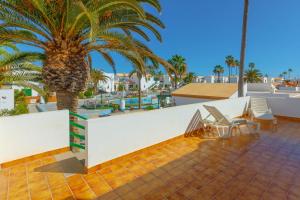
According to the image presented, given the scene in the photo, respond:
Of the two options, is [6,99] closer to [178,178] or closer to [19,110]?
[19,110]

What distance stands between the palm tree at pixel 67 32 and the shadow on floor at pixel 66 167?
5.74 ft

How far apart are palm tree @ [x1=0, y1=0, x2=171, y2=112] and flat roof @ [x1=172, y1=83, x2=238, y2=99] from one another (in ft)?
31.1

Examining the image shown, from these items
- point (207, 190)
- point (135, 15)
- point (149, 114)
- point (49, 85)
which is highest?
point (135, 15)

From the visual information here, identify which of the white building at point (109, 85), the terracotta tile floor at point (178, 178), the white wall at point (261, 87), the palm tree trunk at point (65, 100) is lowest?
the terracotta tile floor at point (178, 178)

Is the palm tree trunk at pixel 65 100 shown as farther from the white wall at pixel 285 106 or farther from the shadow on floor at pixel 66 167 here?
the white wall at pixel 285 106

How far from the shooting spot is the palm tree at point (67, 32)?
13.0 feet

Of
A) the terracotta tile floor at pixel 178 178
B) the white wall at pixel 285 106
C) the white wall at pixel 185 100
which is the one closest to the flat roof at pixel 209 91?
the white wall at pixel 185 100

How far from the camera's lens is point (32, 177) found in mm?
3334

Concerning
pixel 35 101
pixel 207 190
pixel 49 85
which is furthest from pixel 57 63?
pixel 35 101

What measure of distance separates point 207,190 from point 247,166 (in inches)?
58.4

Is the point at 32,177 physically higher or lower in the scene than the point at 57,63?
lower

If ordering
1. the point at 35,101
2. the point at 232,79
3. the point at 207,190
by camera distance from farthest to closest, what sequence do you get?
the point at 232,79, the point at 35,101, the point at 207,190

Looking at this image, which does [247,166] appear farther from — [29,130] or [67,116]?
[29,130]

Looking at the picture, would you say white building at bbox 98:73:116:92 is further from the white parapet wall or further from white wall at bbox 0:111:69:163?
white wall at bbox 0:111:69:163
